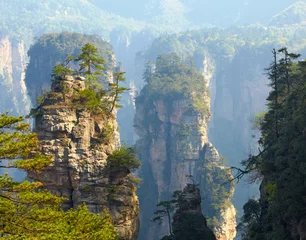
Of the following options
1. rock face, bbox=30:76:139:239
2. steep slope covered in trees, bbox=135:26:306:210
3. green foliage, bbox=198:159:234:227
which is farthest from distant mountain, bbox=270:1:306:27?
rock face, bbox=30:76:139:239

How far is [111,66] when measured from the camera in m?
90.5

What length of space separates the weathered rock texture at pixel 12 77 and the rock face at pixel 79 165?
110846 millimetres

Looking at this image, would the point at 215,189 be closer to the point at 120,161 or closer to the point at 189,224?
the point at 189,224

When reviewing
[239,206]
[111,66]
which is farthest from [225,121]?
[111,66]

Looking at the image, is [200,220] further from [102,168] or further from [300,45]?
[300,45]

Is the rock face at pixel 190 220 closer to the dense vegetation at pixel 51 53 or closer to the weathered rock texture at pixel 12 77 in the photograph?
the dense vegetation at pixel 51 53

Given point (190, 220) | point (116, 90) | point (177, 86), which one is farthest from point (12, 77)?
point (190, 220)

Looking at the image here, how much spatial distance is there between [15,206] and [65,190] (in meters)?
13.7

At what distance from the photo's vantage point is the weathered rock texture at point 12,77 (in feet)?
458

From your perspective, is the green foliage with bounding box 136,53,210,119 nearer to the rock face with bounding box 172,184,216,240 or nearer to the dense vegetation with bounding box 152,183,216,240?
the rock face with bounding box 172,184,216,240

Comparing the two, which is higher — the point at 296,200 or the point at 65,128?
the point at 65,128

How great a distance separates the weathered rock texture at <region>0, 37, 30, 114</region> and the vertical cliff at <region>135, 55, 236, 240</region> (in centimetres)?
6941

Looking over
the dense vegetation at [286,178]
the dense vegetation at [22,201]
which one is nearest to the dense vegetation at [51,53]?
the dense vegetation at [286,178]

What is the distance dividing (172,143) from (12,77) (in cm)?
9404
